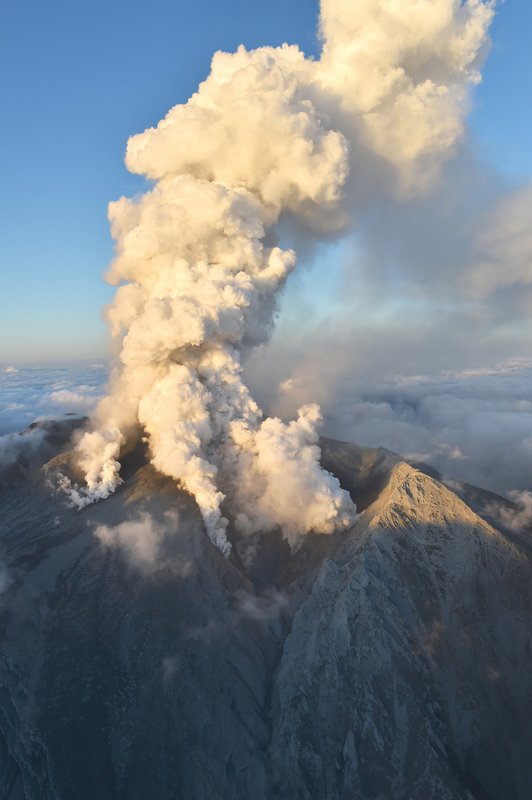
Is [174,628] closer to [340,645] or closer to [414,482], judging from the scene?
[340,645]

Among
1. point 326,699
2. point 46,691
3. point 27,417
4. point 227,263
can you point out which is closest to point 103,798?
point 46,691

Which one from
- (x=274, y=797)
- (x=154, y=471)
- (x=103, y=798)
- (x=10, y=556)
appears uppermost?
(x=154, y=471)

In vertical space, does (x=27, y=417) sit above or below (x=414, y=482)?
below

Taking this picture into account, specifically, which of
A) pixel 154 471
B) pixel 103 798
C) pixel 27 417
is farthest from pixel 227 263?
pixel 27 417

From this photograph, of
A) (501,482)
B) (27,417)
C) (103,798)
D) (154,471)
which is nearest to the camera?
(103,798)

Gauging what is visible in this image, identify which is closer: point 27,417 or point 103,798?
point 103,798

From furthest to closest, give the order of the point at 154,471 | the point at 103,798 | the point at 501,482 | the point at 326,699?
the point at 501,482 < the point at 154,471 < the point at 326,699 < the point at 103,798
